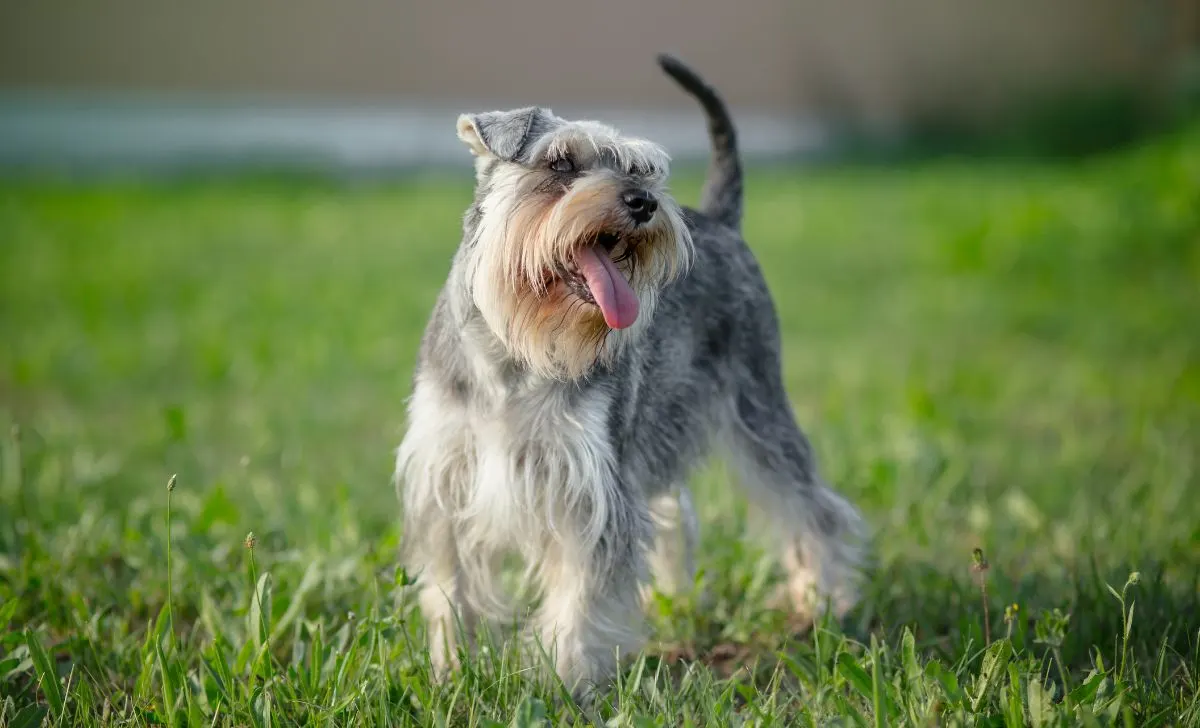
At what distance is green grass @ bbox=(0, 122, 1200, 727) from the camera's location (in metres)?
3.43

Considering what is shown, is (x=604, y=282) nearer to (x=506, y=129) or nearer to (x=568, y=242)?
(x=568, y=242)

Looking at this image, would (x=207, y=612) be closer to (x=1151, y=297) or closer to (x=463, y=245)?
(x=463, y=245)

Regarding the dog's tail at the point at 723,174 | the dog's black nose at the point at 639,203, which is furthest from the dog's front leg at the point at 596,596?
the dog's tail at the point at 723,174

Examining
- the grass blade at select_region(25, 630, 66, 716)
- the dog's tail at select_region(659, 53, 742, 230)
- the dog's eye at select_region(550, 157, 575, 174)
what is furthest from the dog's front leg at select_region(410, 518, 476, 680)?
the dog's tail at select_region(659, 53, 742, 230)

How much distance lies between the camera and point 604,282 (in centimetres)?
352

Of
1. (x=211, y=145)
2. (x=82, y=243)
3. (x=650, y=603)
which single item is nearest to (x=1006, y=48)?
(x=211, y=145)

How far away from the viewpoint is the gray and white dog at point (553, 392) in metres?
3.52

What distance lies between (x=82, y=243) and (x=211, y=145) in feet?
20.4

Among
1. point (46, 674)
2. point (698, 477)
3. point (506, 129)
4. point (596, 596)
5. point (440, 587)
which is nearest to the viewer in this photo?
point (46, 674)

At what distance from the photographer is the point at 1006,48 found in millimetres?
20172

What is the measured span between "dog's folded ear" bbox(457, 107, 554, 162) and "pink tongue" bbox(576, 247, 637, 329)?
15.8 inches

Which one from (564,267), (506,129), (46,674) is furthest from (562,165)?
(46,674)

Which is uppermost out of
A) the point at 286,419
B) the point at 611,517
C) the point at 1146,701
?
the point at 611,517

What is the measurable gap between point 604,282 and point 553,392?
1.33ft
